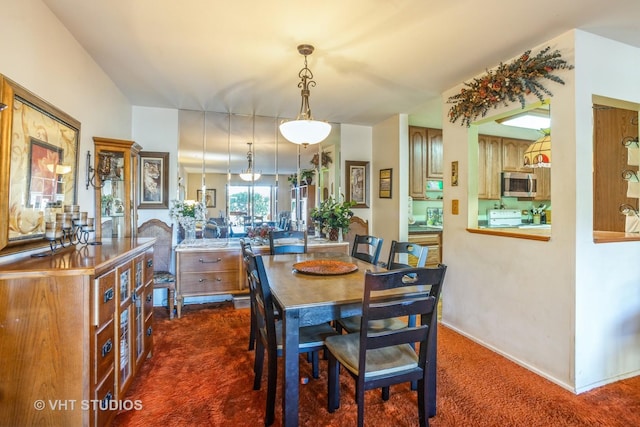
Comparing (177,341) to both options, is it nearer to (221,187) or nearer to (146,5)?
(221,187)

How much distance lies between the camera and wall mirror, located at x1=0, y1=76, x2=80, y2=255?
152 cm

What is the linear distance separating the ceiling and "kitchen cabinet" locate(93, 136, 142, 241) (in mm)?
696

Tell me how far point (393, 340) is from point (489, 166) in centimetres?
441

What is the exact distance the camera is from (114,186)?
2840mm

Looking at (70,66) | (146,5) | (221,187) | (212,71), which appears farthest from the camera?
(221,187)

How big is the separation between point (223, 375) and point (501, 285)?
90.6 inches

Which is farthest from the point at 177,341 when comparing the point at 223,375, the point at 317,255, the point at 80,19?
the point at 80,19

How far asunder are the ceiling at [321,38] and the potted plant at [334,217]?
146cm

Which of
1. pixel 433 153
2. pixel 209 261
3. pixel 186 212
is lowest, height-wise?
pixel 209 261

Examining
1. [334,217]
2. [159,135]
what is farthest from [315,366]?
[159,135]

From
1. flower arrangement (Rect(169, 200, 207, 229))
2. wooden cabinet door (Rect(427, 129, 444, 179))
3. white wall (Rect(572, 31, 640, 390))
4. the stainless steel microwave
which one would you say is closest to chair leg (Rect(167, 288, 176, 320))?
flower arrangement (Rect(169, 200, 207, 229))

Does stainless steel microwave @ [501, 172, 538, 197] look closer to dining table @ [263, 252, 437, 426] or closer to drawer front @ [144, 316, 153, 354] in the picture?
dining table @ [263, 252, 437, 426]

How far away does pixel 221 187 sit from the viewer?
425cm

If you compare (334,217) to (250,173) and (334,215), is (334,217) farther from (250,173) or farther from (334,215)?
(250,173)
